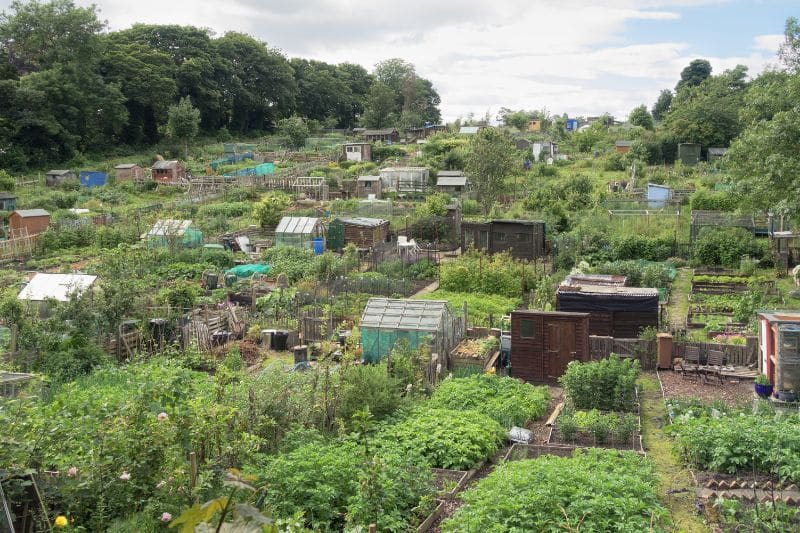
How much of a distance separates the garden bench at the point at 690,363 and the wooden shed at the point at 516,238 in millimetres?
12948

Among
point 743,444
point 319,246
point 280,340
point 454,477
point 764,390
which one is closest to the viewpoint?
point 743,444

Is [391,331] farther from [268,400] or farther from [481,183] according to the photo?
[481,183]

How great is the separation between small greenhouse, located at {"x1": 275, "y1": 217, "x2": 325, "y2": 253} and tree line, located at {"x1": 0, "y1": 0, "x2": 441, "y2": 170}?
29881mm

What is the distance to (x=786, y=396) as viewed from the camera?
14.6 m

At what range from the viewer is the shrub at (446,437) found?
11.8m

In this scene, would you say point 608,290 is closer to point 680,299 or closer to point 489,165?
point 680,299

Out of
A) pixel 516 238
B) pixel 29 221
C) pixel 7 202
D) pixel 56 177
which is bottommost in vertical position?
pixel 516 238

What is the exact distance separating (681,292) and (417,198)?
23.2m

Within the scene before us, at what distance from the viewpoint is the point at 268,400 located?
1166 centimetres

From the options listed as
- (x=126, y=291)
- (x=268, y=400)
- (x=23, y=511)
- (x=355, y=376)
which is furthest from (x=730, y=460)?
(x=126, y=291)

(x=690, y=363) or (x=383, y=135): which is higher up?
(x=383, y=135)

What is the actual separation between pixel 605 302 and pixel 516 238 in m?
11.6

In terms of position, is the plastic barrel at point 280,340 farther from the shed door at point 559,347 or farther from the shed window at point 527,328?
the shed door at point 559,347

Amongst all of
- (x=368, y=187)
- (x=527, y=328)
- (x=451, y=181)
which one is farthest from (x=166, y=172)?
(x=527, y=328)
